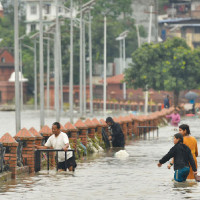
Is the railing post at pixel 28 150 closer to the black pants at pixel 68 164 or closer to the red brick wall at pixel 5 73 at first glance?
the black pants at pixel 68 164

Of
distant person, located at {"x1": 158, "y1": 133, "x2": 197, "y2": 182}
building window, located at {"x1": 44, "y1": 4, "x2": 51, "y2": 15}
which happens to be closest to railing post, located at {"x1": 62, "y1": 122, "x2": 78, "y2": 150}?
distant person, located at {"x1": 158, "y1": 133, "x2": 197, "y2": 182}

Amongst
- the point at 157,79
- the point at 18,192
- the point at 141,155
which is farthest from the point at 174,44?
the point at 18,192

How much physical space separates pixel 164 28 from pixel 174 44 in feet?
157

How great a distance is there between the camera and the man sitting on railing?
68.4ft

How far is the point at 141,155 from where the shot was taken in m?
28.3

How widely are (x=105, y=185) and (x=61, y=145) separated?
3046 mm

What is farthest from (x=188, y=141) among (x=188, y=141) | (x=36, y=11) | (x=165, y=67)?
(x=36, y=11)

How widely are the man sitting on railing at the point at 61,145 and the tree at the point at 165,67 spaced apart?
65724 mm

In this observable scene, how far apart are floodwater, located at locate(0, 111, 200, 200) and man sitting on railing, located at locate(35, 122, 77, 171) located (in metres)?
0.35

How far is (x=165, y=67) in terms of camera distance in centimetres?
8800

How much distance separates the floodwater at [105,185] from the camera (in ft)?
53.9

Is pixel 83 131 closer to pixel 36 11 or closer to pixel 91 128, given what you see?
pixel 91 128

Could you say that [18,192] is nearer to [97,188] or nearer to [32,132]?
[97,188]

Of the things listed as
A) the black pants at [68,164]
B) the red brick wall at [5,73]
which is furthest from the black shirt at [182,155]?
the red brick wall at [5,73]
